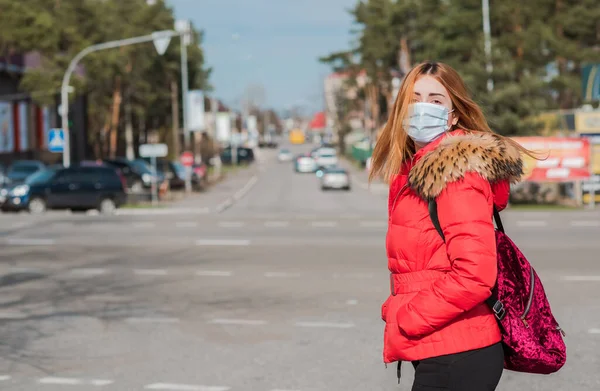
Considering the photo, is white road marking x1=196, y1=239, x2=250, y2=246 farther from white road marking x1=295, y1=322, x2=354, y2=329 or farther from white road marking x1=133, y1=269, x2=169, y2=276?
white road marking x1=295, y1=322, x2=354, y2=329

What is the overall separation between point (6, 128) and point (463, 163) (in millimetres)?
58204

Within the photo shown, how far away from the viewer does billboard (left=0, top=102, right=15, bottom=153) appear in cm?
5778

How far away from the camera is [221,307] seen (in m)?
11.2

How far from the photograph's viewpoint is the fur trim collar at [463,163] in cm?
322

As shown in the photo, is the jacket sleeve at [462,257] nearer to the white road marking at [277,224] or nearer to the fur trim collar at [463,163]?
the fur trim collar at [463,163]

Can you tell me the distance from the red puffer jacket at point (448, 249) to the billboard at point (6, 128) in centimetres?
5691

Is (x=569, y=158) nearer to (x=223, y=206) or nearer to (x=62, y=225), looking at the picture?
(x=223, y=206)

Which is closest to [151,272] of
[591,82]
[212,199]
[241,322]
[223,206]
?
[241,322]

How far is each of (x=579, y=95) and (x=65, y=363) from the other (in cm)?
5011

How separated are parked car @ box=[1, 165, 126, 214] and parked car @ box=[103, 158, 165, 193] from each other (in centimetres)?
1491

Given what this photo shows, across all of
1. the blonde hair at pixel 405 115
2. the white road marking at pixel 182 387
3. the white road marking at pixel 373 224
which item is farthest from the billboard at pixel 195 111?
the blonde hair at pixel 405 115

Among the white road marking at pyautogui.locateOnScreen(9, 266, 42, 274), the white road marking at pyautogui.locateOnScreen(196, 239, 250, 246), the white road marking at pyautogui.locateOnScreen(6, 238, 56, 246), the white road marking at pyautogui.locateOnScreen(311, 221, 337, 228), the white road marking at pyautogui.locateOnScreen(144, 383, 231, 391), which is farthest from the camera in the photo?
the white road marking at pyautogui.locateOnScreen(311, 221, 337, 228)

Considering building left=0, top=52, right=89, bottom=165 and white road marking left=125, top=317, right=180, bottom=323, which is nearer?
white road marking left=125, top=317, right=180, bottom=323

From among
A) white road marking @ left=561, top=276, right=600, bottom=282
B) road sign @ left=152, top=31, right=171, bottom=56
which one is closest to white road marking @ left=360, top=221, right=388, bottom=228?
white road marking @ left=561, top=276, right=600, bottom=282
